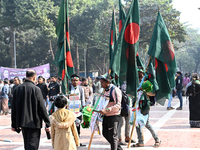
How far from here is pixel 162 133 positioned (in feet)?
26.9

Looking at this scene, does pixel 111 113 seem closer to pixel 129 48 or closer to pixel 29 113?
pixel 129 48

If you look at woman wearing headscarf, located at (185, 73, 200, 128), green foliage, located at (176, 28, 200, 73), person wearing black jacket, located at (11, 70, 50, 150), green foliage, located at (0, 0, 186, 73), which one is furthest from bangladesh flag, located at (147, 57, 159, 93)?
green foliage, located at (176, 28, 200, 73)

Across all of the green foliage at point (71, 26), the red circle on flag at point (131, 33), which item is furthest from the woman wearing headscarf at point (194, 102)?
the green foliage at point (71, 26)

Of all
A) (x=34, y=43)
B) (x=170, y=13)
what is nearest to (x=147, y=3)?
(x=170, y=13)

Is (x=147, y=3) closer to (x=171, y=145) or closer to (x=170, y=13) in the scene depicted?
(x=170, y=13)

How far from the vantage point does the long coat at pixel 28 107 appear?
15.6 ft

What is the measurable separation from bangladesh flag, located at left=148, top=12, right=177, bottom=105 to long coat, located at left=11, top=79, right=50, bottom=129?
125 inches

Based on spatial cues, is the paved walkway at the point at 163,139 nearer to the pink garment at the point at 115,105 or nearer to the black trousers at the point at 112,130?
the black trousers at the point at 112,130

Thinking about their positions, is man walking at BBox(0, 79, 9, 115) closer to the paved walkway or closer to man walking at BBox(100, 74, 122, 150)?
the paved walkway

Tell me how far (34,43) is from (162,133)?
124 feet

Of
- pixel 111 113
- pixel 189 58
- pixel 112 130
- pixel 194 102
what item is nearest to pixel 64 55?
pixel 111 113

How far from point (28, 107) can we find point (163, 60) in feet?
11.6

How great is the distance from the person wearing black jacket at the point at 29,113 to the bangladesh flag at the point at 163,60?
10.4 feet

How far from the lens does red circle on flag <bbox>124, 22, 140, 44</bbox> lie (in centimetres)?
609
